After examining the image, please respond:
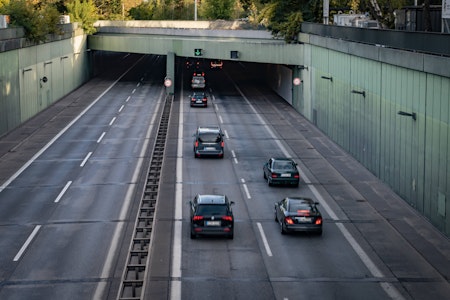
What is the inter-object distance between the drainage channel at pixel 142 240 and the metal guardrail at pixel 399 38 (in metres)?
13.6

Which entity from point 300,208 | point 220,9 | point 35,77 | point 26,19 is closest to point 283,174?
point 300,208

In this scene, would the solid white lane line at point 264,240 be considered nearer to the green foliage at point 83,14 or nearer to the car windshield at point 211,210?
the car windshield at point 211,210

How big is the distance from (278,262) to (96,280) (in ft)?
21.6

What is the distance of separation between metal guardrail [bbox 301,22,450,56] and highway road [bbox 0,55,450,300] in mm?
7391

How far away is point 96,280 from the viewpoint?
89.5 ft

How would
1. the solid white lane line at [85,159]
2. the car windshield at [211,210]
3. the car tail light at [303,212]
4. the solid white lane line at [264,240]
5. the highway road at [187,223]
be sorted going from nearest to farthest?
the highway road at [187,223]
the solid white lane line at [264,240]
the car windshield at [211,210]
the car tail light at [303,212]
the solid white lane line at [85,159]

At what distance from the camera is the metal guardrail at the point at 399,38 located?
33.7 metres

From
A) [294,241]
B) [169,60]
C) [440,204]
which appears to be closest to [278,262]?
[294,241]

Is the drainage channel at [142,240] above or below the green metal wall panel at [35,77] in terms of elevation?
below

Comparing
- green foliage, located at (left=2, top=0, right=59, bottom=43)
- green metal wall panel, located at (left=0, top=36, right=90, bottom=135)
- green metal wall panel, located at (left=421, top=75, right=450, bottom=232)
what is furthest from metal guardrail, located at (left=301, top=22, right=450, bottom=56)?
green foliage, located at (left=2, top=0, right=59, bottom=43)

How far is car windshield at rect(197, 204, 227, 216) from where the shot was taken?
32.2m

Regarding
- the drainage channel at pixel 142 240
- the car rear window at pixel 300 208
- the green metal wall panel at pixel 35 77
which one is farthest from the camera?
the green metal wall panel at pixel 35 77

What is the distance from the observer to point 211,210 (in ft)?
106

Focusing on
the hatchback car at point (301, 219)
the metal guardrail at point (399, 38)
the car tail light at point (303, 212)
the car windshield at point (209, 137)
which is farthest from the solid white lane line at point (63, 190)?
the metal guardrail at point (399, 38)
